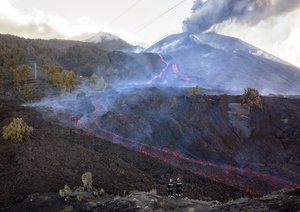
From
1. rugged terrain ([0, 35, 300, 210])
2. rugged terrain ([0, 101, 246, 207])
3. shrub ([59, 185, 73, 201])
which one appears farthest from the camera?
rugged terrain ([0, 35, 300, 210])

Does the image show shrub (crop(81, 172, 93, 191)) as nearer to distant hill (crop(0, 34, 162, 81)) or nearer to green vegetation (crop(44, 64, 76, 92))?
green vegetation (crop(44, 64, 76, 92))

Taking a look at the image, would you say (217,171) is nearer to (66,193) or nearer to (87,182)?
(87,182)

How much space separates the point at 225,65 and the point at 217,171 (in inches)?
2769

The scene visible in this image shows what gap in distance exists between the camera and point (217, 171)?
94.8ft

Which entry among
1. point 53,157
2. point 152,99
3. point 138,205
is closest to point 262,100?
point 152,99

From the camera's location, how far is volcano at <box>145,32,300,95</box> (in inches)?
3177

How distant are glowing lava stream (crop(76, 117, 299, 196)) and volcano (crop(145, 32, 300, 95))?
136ft

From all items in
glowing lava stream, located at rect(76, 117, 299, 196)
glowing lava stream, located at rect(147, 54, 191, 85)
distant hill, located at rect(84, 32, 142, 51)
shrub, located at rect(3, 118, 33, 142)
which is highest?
distant hill, located at rect(84, 32, 142, 51)

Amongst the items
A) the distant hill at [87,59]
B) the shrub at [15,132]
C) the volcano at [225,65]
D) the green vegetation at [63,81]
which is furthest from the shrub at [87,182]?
the volcano at [225,65]

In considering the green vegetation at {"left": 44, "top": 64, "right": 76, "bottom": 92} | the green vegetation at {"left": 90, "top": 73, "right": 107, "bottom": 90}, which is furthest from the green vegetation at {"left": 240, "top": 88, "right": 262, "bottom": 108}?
the green vegetation at {"left": 44, "top": 64, "right": 76, "bottom": 92}

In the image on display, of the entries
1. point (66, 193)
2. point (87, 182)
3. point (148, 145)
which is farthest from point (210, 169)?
point (66, 193)

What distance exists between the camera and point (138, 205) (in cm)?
1341

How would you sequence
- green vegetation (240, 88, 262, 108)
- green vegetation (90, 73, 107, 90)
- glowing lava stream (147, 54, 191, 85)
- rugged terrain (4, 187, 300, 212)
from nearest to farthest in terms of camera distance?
rugged terrain (4, 187, 300, 212) → green vegetation (240, 88, 262, 108) → green vegetation (90, 73, 107, 90) → glowing lava stream (147, 54, 191, 85)

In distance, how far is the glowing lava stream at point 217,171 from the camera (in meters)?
26.7
